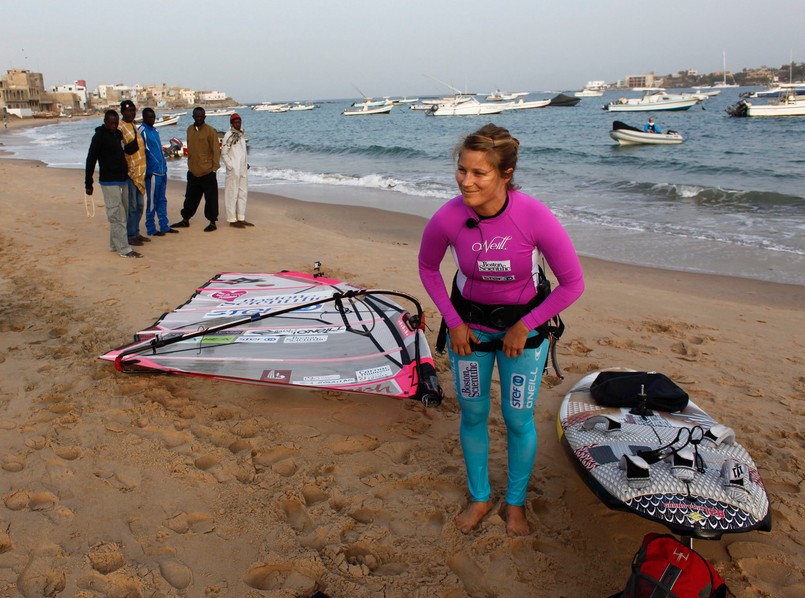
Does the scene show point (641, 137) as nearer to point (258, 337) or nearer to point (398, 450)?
point (258, 337)

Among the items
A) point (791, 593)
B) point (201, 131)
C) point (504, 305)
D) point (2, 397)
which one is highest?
point (201, 131)

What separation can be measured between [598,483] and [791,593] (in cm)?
88

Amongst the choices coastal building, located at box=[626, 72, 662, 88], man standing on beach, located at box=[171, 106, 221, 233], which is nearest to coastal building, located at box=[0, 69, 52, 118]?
man standing on beach, located at box=[171, 106, 221, 233]

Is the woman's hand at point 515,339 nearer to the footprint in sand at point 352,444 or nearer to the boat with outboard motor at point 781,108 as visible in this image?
the footprint in sand at point 352,444

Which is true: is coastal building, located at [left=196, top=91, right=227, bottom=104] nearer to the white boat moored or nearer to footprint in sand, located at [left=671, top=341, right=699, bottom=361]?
the white boat moored

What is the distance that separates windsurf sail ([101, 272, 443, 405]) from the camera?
3734 mm

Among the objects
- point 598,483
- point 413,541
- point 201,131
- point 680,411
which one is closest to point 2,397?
point 413,541

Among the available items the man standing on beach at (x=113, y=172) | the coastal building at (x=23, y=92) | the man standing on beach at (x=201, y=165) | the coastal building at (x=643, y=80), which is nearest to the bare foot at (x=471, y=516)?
the man standing on beach at (x=113, y=172)

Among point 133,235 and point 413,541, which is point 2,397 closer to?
point 413,541

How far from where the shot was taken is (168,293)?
608 cm

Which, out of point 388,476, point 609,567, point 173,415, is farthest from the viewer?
point 173,415

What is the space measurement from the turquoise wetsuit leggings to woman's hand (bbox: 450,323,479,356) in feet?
0.11

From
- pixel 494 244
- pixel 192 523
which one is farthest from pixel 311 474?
pixel 494 244

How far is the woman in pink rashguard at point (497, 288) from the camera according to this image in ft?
7.72
